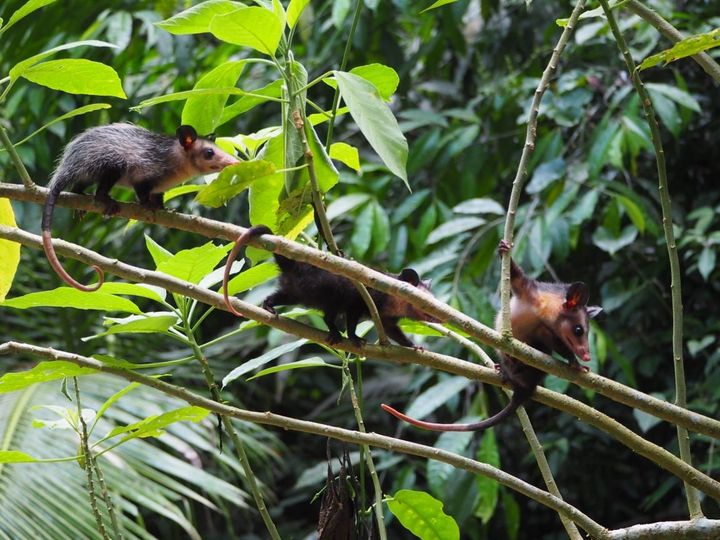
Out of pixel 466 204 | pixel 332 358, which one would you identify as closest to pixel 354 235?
pixel 466 204

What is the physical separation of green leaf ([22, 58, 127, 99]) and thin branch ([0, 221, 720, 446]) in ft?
0.87

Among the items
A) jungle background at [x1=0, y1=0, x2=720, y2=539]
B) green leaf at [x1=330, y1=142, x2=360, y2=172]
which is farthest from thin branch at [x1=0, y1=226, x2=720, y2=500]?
jungle background at [x1=0, y1=0, x2=720, y2=539]

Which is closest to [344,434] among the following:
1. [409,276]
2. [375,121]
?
[375,121]

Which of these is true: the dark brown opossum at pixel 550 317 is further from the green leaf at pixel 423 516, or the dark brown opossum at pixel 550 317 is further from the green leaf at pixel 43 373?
the green leaf at pixel 43 373

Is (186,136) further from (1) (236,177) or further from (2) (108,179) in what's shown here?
(1) (236,177)

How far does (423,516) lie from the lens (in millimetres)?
1798

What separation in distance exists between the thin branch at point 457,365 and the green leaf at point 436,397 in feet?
6.10

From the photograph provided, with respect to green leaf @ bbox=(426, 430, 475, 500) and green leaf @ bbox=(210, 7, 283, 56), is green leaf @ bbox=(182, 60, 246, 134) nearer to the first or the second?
green leaf @ bbox=(210, 7, 283, 56)

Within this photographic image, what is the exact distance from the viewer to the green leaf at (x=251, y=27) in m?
1.34

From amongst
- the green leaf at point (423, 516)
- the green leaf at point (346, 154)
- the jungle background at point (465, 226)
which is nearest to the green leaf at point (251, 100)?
the green leaf at point (346, 154)

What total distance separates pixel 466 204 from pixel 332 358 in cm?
180

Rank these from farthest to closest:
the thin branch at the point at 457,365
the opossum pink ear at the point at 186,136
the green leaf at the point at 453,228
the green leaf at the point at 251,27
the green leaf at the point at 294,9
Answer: the green leaf at the point at 453,228 < the opossum pink ear at the point at 186,136 < the green leaf at the point at 294,9 < the thin branch at the point at 457,365 < the green leaf at the point at 251,27

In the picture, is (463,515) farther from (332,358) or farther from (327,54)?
(327,54)

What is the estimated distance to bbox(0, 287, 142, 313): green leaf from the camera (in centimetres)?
157
